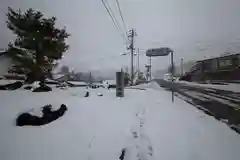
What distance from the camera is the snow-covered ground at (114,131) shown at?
5.13ft

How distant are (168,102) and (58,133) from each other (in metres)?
0.89

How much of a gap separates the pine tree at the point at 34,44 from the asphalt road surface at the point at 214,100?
896 mm

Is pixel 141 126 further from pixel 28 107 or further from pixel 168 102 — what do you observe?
pixel 28 107

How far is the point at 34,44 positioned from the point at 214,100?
144 centimetres

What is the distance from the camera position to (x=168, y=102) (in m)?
1.79

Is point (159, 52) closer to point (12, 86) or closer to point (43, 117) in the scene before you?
point (43, 117)

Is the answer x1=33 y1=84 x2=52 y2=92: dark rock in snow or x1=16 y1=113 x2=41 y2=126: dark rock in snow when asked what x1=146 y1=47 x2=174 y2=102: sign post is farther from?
x1=16 y1=113 x2=41 y2=126: dark rock in snow

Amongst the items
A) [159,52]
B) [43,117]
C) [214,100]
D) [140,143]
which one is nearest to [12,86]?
[43,117]

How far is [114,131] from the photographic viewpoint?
5.64 feet

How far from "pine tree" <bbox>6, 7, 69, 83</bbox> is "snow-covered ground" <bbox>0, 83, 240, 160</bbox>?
20 cm

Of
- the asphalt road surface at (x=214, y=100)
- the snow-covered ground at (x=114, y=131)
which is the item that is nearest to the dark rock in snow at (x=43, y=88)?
the snow-covered ground at (x=114, y=131)

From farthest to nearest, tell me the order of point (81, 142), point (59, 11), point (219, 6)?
point (59, 11)
point (219, 6)
point (81, 142)

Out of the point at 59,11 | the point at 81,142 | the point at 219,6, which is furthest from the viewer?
the point at 59,11

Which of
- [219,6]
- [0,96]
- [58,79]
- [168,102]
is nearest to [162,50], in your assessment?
[168,102]
